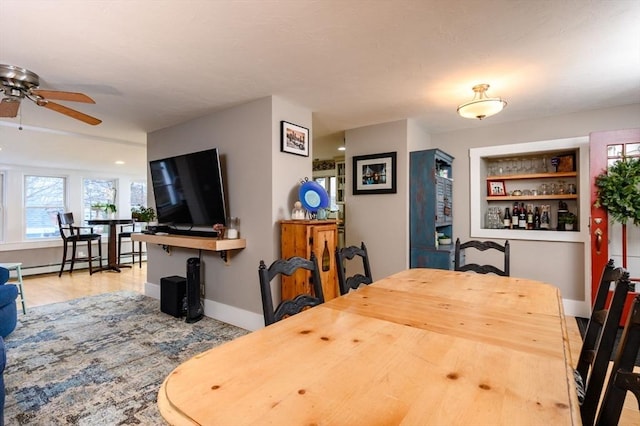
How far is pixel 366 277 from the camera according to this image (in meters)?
2.09

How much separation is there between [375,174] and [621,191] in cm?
244

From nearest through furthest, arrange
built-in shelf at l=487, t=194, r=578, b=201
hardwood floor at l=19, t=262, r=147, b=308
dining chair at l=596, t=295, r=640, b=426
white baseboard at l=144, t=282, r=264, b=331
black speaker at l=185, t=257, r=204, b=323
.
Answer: dining chair at l=596, t=295, r=640, b=426 < white baseboard at l=144, t=282, r=264, b=331 < black speaker at l=185, t=257, r=204, b=323 < built-in shelf at l=487, t=194, r=578, b=201 < hardwood floor at l=19, t=262, r=147, b=308

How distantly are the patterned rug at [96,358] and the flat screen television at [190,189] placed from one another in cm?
118

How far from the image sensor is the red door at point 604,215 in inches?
123

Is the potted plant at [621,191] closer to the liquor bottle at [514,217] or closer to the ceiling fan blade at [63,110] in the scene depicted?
the liquor bottle at [514,217]

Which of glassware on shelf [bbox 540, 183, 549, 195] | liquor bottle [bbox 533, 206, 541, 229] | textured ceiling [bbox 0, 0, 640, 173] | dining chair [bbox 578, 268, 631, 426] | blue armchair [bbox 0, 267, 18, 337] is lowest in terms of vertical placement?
blue armchair [bbox 0, 267, 18, 337]

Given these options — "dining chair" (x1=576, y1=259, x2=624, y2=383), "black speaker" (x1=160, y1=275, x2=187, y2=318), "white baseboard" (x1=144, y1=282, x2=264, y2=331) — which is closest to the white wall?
"white baseboard" (x1=144, y1=282, x2=264, y2=331)

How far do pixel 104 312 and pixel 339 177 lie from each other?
4043 mm

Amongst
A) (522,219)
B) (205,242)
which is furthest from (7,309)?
(522,219)

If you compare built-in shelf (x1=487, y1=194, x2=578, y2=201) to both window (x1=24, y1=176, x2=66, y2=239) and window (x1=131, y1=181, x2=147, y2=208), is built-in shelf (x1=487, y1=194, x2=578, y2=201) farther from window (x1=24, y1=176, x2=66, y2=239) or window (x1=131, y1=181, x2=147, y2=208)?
window (x1=24, y1=176, x2=66, y2=239)

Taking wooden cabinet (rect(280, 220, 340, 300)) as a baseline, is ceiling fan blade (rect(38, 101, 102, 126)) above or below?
above

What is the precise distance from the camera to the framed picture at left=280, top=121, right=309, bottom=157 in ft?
10.5

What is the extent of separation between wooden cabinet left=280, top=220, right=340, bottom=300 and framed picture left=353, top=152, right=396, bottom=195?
1.10 meters

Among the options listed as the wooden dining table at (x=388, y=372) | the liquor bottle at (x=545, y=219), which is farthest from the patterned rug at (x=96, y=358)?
the liquor bottle at (x=545, y=219)
